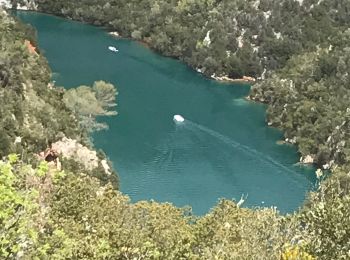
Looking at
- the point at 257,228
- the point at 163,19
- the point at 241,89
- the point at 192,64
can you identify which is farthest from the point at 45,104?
the point at 163,19

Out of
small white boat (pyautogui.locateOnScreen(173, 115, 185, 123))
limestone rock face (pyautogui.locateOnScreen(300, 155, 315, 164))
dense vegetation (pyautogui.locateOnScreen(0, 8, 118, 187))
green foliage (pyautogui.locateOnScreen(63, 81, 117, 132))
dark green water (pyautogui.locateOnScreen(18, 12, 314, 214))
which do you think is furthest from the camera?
small white boat (pyautogui.locateOnScreen(173, 115, 185, 123))

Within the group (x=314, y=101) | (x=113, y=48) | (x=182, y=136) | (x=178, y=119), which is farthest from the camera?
(x=113, y=48)

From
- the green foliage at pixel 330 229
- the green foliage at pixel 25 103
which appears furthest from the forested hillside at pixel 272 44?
the green foliage at pixel 330 229

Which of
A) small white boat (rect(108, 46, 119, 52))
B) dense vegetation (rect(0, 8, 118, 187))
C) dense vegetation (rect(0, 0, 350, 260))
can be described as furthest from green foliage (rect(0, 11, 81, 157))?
small white boat (rect(108, 46, 119, 52))

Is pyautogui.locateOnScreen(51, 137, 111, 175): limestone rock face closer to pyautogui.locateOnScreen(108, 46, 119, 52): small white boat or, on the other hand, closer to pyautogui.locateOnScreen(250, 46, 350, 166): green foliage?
pyautogui.locateOnScreen(250, 46, 350, 166): green foliage

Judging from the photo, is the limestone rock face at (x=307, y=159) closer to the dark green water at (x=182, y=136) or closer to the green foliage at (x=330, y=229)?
the dark green water at (x=182, y=136)

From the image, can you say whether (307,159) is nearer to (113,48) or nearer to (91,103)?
(91,103)

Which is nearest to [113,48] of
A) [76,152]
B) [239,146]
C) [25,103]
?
[239,146]
